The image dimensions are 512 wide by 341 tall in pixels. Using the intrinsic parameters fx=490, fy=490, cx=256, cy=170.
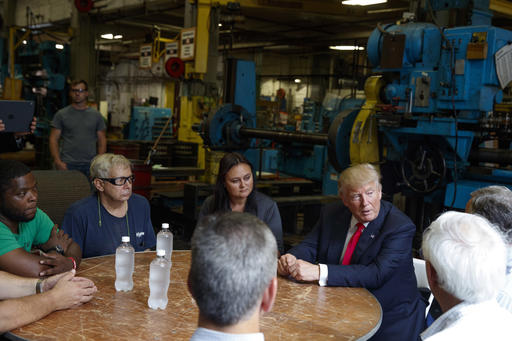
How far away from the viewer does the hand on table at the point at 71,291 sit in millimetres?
1776

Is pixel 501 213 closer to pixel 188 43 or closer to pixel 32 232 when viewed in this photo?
pixel 32 232

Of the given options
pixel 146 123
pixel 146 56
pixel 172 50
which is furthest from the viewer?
pixel 146 123

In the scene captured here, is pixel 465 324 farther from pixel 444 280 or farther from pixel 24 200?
pixel 24 200

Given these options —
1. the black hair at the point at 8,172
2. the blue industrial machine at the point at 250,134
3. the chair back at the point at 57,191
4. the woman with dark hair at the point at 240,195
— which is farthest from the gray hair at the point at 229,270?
the blue industrial machine at the point at 250,134

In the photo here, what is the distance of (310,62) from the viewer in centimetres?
1559

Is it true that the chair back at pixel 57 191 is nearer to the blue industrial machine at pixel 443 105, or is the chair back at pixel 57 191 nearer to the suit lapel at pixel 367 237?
the suit lapel at pixel 367 237

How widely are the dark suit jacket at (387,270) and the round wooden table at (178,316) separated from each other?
9cm

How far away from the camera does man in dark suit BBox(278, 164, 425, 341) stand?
228cm

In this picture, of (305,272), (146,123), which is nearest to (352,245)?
(305,272)

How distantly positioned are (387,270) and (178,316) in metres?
1.04

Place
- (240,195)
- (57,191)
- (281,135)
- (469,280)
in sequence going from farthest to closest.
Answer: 1. (281,135)
2. (57,191)
3. (240,195)
4. (469,280)

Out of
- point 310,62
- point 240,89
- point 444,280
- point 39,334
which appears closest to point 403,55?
point 240,89

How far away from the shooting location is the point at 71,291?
1.80 metres

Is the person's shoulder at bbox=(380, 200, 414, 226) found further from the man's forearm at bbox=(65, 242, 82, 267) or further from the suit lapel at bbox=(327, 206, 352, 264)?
the man's forearm at bbox=(65, 242, 82, 267)
